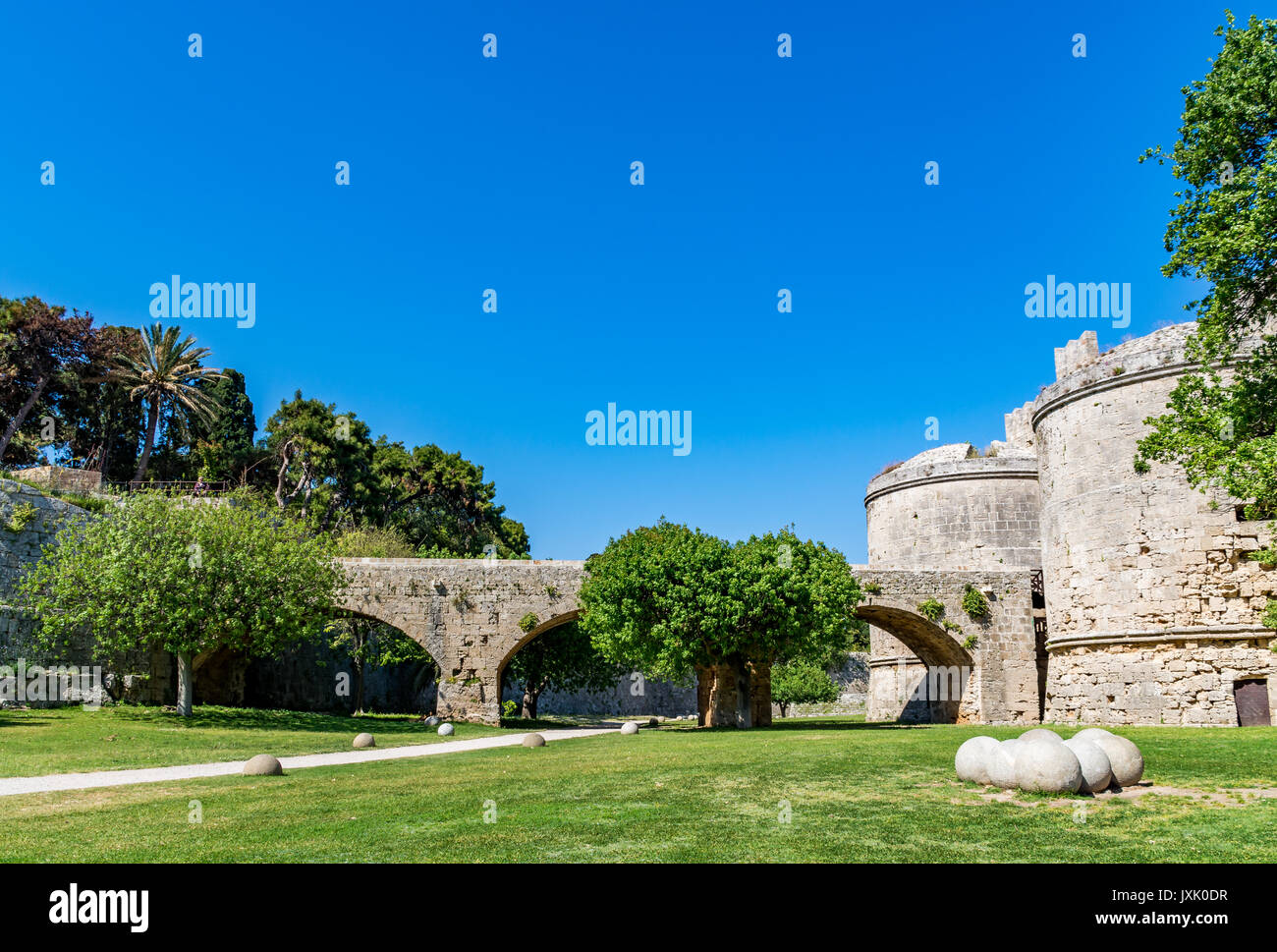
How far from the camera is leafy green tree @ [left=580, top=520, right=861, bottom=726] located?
27.3 metres

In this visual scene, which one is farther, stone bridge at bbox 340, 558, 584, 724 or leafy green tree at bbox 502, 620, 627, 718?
leafy green tree at bbox 502, 620, 627, 718

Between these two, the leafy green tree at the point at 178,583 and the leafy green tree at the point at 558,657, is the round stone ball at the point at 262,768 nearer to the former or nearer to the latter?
the leafy green tree at the point at 178,583

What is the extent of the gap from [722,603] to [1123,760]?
16768 mm

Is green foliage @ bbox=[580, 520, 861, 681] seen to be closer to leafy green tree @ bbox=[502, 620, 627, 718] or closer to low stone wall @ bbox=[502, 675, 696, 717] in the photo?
leafy green tree @ bbox=[502, 620, 627, 718]

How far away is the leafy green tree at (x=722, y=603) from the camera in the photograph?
27344 mm

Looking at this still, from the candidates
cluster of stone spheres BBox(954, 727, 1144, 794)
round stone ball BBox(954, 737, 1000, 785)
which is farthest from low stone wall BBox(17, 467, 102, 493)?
cluster of stone spheres BBox(954, 727, 1144, 794)

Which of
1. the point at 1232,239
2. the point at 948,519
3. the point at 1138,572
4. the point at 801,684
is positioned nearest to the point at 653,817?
the point at 1232,239

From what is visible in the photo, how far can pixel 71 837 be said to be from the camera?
8.54 metres

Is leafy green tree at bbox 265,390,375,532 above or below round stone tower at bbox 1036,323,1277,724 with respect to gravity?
above

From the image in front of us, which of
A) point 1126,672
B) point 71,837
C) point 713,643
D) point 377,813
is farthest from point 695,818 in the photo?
point 1126,672

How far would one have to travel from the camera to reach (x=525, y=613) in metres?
33.1

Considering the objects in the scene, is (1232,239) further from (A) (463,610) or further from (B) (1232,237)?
(A) (463,610)

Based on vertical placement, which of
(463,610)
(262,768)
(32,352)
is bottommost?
(262,768)

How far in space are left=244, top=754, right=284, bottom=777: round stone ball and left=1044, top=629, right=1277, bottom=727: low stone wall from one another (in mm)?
23829
